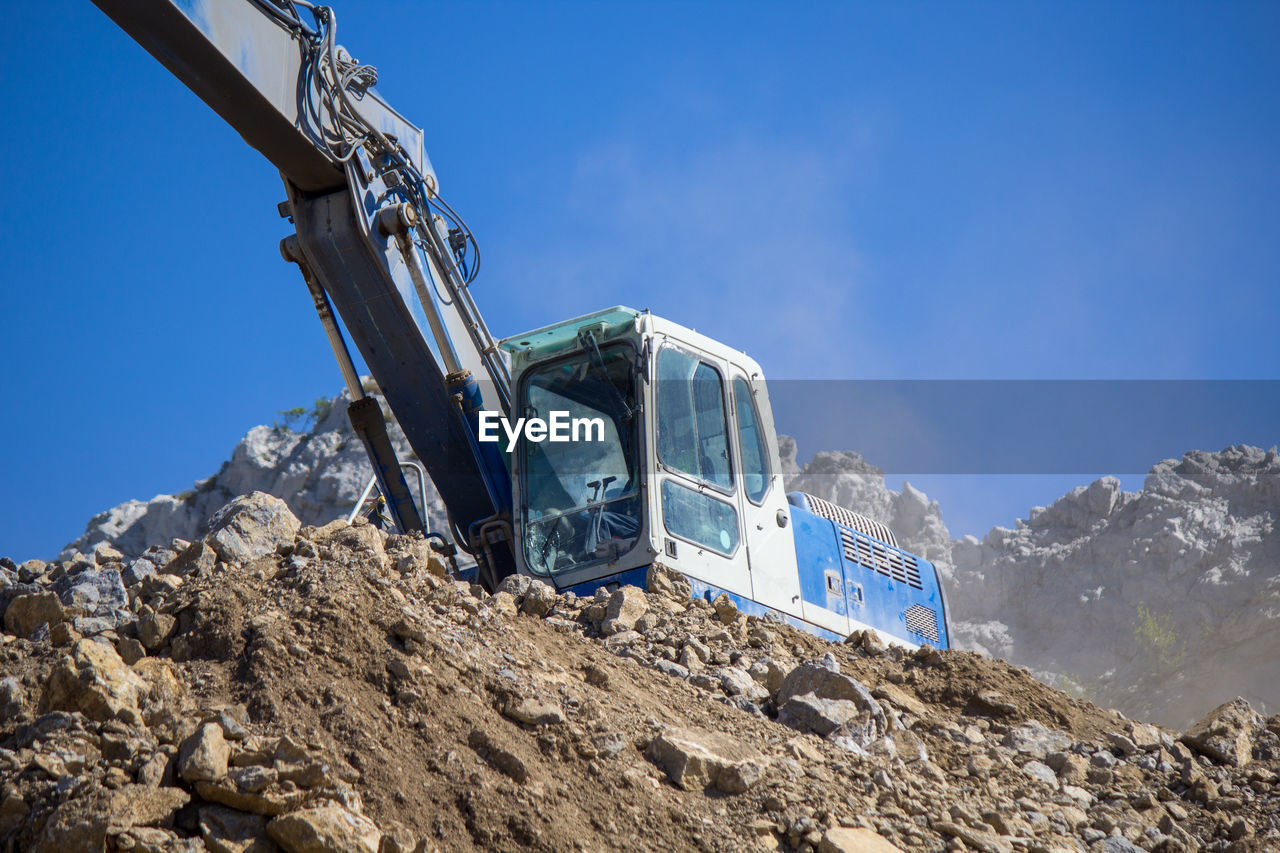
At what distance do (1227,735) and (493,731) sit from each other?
4.03 m

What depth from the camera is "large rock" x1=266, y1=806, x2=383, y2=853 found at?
11.5 ft

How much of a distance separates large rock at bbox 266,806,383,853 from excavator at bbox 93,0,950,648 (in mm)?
3546

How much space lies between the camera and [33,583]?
5.51m

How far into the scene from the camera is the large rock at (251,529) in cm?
564

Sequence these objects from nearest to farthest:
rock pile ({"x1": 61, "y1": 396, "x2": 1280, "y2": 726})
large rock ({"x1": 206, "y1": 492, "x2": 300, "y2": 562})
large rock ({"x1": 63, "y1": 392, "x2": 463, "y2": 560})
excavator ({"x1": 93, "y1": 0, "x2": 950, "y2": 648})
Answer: large rock ({"x1": 206, "y1": 492, "x2": 300, "y2": 562}) < excavator ({"x1": 93, "y1": 0, "x2": 950, "y2": 648}) < rock pile ({"x1": 61, "y1": 396, "x2": 1280, "y2": 726}) < large rock ({"x1": 63, "y1": 392, "x2": 463, "y2": 560})

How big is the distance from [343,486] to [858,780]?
70.1ft

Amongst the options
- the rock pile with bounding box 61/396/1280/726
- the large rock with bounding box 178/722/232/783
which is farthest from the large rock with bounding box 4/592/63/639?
the rock pile with bounding box 61/396/1280/726

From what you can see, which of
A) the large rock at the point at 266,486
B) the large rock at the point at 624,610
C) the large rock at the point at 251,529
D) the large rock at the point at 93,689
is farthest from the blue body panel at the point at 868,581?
the large rock at the point at 266,486

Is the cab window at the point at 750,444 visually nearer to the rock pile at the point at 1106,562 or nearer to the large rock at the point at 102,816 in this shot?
the large rock at the point at 102,816

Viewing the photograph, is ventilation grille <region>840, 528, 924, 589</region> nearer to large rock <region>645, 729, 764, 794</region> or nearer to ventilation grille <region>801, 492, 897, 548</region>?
ventilation grille <region>801, 492, 897, 548</region>

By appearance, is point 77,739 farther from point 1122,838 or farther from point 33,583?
point 1122,838

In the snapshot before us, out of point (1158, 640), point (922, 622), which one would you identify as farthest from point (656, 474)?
point (1158, 640)

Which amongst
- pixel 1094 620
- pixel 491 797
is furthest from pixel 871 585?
pixel 1094 620

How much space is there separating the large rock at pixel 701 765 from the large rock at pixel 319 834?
→ 4.22ft
